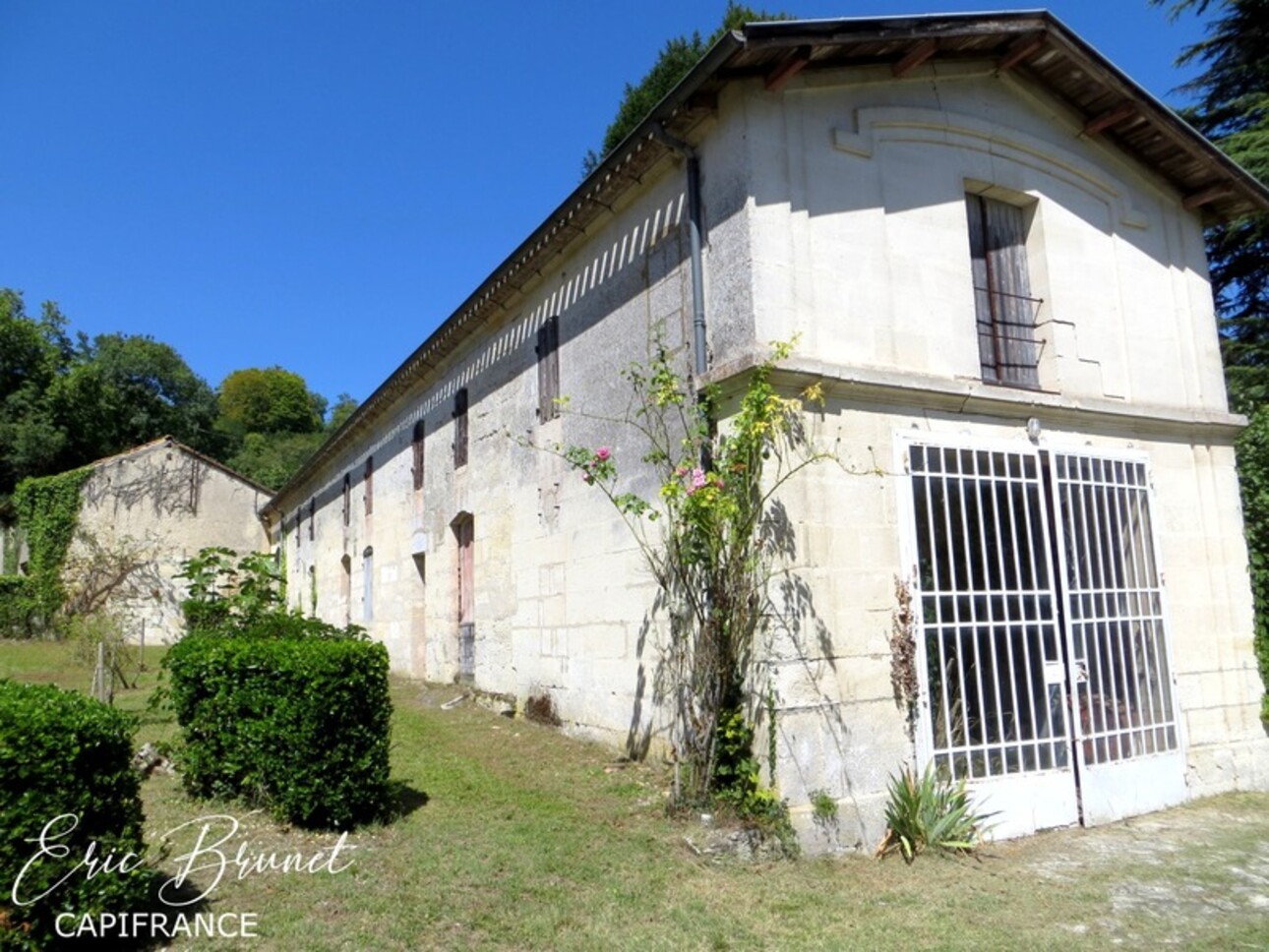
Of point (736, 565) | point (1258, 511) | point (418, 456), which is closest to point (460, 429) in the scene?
point (418, 456)

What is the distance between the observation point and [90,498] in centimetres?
2458

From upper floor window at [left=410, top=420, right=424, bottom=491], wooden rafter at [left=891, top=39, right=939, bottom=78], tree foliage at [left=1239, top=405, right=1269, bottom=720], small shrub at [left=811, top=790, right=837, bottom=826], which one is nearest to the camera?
small shrub at [left=811, top=790, right=837, bottom=826]

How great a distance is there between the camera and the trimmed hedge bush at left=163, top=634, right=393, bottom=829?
17.9 ft

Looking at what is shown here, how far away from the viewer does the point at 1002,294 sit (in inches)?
301

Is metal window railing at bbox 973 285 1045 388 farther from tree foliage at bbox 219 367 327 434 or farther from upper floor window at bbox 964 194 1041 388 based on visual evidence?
tree foliage at bbox 219 367 327 434

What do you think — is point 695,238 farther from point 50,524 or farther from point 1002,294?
point 50,524

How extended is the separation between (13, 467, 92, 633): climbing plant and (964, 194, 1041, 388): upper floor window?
24.0m

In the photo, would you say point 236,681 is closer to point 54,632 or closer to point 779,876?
point 779,876

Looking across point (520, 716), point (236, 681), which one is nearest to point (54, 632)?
point (520, 716)

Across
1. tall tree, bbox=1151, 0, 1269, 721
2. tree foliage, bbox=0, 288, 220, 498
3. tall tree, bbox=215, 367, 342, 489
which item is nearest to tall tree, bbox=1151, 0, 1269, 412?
tall tree, bbox=1151, 0, 1269, 721

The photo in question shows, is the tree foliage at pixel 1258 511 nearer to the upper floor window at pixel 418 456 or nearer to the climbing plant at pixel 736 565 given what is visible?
the climbing plant at pixel 736 565

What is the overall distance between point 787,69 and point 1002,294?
2.84 metres

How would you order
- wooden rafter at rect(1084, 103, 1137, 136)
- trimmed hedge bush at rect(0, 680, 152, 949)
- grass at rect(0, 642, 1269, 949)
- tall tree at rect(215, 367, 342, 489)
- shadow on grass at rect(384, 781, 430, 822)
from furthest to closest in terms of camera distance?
tall tree at rect(215, 367, 342, 489), wooden rafter at rect(1084, 103, 1137, 136), shadow on grass at rect(384, 781, 430, 822), grass at rect(0, 642, 1269, 949), trimmed hedge bush at rect(0, 680, 152, 949)

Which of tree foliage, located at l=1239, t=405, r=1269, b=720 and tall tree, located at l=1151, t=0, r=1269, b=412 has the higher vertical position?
tall tree, located at l=1151, t=0, r=1269, b=412
